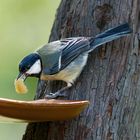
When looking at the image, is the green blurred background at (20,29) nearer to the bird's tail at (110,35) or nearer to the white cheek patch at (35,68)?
the white cheek patch at (35,68)

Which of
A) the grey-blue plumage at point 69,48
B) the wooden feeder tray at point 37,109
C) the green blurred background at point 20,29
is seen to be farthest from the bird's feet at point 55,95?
the green blurred background at point 20,29

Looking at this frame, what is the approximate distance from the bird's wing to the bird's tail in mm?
45

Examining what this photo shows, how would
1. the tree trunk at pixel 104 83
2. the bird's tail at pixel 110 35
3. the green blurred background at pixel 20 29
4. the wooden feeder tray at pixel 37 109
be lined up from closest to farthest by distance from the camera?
the wooden feeder tray at pixel 37 109 < the tree trunk at pixel 104 83 < the bird's tail at pixel 110 35 < the green blurred background at pixel 20 29

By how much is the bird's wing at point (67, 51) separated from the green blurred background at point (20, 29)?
258cm

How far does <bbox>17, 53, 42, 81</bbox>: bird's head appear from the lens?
3.52m

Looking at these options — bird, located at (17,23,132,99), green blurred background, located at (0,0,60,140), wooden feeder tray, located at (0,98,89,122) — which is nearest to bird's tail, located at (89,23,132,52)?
bird, located at (17,23,132,99)

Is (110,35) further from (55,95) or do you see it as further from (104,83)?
(55,95)

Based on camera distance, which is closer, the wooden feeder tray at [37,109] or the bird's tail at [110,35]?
the wooden feeder tray at [37,109]

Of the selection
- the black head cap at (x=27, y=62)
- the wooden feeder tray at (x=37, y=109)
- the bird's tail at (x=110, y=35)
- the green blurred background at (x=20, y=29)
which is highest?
the bird's tail at (x=110, y=35)

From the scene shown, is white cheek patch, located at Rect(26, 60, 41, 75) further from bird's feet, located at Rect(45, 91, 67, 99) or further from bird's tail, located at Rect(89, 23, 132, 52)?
bird's tail, located at Rect(89, 23, 132, 52)

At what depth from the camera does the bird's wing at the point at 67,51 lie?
3561 mm

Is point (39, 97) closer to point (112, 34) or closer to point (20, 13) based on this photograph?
point (112, 34)

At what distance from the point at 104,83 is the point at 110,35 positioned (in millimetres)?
272

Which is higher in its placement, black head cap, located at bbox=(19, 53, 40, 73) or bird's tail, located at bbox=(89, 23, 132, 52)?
bird's tail, located at bbox=(89, 23, 132, 52)
